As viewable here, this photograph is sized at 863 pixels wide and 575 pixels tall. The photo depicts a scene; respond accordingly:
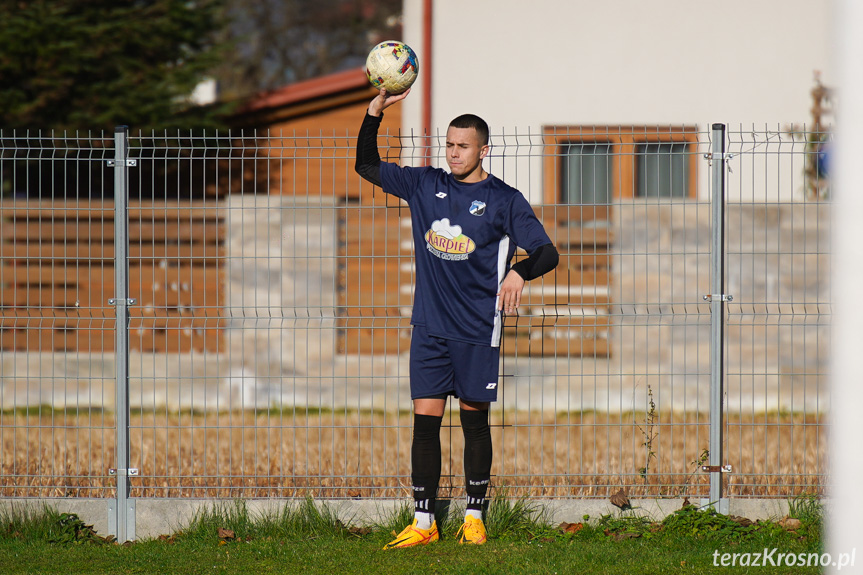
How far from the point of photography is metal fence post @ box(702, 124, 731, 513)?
515 cm

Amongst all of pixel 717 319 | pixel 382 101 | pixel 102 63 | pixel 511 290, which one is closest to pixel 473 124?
pixel 382 101

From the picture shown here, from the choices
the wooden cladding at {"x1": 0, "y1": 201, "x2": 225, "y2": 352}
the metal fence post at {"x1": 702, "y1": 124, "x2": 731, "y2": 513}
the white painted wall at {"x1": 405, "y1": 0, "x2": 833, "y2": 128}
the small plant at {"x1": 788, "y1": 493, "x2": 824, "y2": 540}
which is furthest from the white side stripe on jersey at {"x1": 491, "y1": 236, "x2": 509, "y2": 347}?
the white painted wall at {"x1": 405, "y1": 0, "x2": 833, "y2": 128}

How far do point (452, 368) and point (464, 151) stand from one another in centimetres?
108

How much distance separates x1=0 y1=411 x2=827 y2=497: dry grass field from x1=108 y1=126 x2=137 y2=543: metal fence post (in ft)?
0.41

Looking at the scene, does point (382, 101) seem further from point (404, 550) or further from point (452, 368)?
point (404, 550)

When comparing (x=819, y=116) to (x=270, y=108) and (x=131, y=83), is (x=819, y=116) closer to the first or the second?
(x=270, y=108)

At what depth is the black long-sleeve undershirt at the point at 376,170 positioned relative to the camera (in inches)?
180

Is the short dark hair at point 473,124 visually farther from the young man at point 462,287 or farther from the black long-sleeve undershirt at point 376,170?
the black long-sleeve undershirt at point 376,170

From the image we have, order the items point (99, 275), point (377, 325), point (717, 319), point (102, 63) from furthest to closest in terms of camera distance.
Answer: point (102, 63), point (99, 275), point (377, 325), point (717, 319)

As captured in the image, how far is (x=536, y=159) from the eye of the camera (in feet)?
34.4

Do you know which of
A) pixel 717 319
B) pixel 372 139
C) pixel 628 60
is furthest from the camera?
pixel 628 60

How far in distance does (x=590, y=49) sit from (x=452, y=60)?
1626 mm

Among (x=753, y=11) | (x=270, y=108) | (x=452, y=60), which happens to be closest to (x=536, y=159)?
(x=452, y=60)

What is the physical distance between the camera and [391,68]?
15.6 ft
